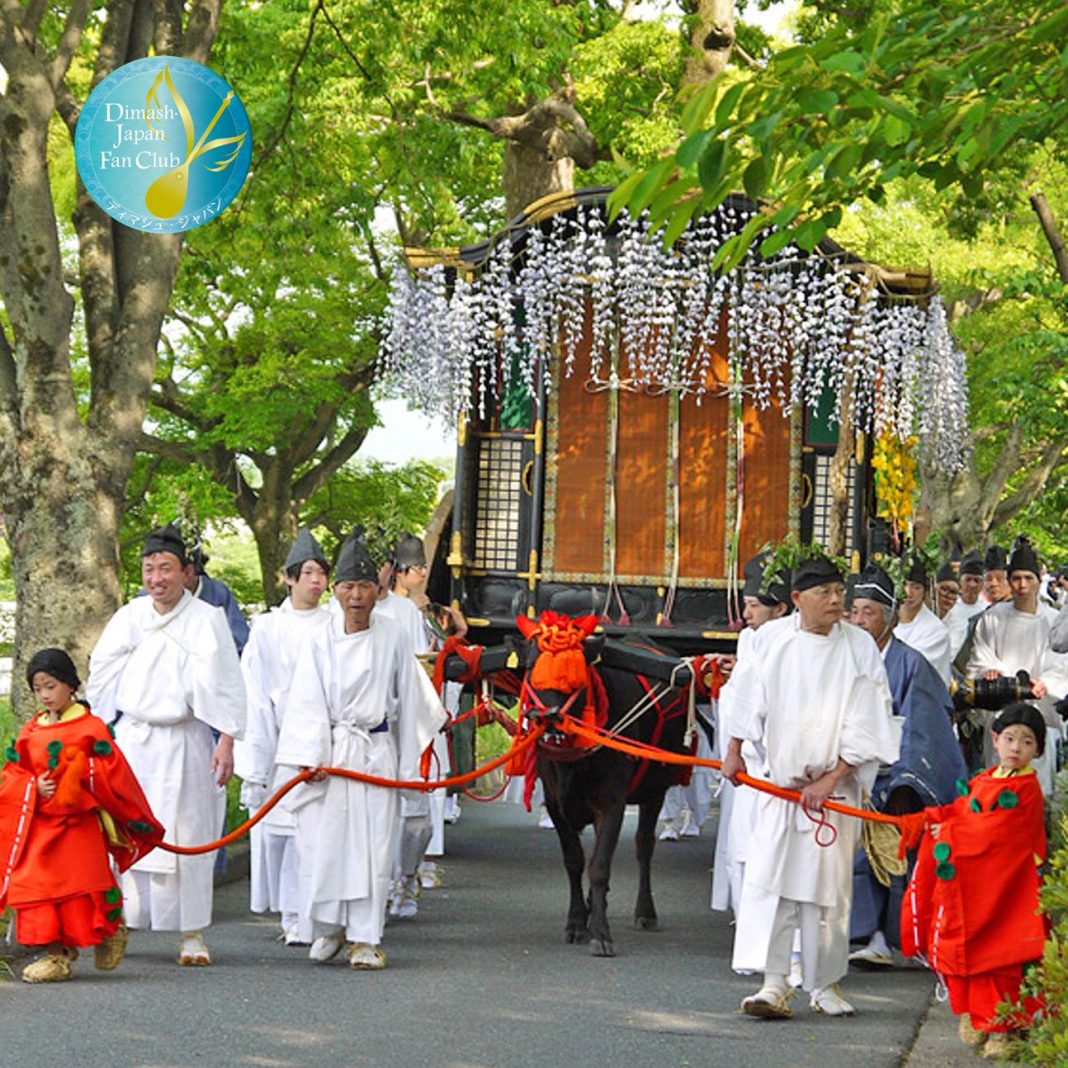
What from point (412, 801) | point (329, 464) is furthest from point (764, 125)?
point (329, 464)

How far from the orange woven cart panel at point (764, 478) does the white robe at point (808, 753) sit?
6.66 metres

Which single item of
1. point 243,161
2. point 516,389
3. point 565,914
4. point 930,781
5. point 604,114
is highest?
point 604,114

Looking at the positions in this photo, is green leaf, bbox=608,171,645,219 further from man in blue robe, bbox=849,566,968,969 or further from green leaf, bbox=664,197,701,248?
man in blue robe, bbox=849,566,968,969

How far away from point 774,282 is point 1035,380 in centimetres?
699

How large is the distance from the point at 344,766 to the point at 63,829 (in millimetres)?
1582

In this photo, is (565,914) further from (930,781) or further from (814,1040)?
(814,1040)

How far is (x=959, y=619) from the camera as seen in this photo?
1628 cm

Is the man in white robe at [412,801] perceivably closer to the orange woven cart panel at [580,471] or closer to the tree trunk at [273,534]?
the orange woven cart panel at [580,471]

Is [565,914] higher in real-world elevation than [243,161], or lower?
lower

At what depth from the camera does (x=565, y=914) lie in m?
12.5

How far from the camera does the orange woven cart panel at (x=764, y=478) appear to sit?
52.7 feet

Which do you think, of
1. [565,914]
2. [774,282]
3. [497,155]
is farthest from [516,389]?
[497,155]

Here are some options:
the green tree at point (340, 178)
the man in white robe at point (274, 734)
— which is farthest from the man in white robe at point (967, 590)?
the man in white robe at point (274, 734)

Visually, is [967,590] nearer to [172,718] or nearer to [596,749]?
[596,749]
